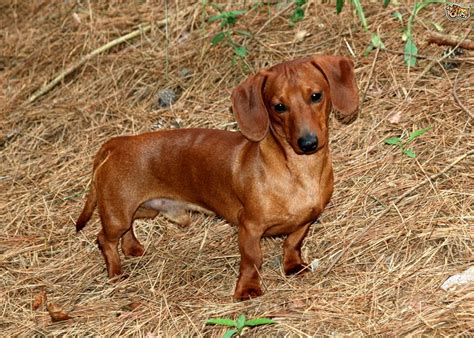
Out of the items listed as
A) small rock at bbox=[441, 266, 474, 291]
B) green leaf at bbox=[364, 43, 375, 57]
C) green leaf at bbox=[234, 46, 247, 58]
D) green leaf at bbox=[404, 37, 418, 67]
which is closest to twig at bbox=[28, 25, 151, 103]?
green leaf at bbox=[234, 46, 247, 58]

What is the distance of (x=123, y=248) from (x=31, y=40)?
286 cm

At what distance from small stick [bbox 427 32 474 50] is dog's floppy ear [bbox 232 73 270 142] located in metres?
1.84

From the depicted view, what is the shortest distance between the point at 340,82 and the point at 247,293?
1097mm

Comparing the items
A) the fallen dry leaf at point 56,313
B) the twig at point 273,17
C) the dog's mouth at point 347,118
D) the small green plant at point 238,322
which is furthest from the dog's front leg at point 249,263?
the twig at point 273,17

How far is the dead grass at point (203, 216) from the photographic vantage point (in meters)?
3.56

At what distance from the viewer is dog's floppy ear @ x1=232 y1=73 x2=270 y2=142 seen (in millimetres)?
3535

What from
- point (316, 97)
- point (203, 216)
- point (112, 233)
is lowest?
point (203, 216)

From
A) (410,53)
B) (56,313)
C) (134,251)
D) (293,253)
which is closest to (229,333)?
(293,253)

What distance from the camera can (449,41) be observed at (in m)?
4.89

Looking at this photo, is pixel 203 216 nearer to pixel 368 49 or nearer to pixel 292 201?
pixel 292 201

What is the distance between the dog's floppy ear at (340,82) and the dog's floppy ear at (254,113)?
0.28 meters

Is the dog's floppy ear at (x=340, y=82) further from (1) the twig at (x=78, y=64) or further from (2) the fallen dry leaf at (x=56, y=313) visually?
(1) the twig at (x=78, y=64)

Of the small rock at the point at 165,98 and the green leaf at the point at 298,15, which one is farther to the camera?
the small rock at the point at 165,98

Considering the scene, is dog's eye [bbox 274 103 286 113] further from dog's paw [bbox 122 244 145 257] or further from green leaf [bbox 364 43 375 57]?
green leaf [bbox 364 43 375 57]
